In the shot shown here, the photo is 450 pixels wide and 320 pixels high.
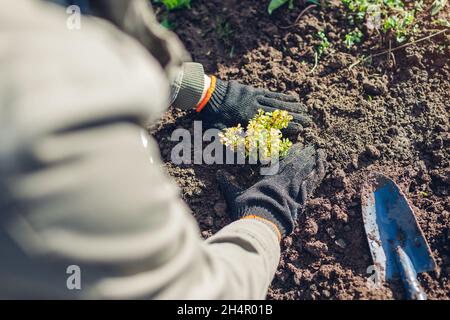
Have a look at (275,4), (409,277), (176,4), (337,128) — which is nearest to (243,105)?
(337,128)

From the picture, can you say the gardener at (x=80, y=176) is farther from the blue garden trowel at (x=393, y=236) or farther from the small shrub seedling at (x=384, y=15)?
the small shrub seedling at (x=384, y=15)

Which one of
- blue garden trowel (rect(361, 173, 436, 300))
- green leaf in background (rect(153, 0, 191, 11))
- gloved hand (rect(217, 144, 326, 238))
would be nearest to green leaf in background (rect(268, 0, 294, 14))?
green leaf in background (rect(153, 0, 191, 11))

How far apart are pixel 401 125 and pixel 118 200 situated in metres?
1.94

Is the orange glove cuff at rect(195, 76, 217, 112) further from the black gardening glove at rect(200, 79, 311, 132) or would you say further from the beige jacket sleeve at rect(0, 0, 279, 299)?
the beige jacket sleeve at rect(0, 0, 279, 299)

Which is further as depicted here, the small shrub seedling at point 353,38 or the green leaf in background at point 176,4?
the green leaf in background at point 176,4

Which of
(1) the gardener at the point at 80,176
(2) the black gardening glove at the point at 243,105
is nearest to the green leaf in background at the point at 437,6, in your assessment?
(2) the black gardening glove at the point at 243,105

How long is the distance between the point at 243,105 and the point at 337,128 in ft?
1.84

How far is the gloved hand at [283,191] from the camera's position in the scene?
2.10m

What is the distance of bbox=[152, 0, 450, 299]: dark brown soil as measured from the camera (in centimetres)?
219

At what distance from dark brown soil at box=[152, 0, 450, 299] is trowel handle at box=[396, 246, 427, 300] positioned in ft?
0.19

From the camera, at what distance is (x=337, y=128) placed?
2.38m

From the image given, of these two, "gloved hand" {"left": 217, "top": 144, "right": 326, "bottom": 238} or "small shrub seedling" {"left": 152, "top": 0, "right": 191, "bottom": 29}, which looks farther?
"small shrub seedling" {"left": 152, "top": 0, "right": 191, "bottom": 29}

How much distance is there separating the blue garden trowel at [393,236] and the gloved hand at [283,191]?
0.31 metres

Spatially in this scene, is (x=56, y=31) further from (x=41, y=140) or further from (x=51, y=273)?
(x=51, y=273)
